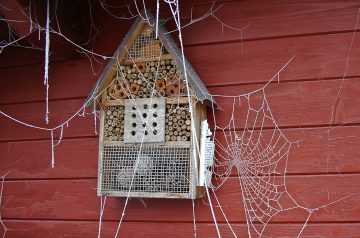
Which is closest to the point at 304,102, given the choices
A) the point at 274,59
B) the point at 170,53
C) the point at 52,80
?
the point at 274,59

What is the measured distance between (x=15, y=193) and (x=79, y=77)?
766 millimetres

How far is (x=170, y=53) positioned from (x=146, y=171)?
1.90 ft

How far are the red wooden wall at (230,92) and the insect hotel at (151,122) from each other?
0.19 meters

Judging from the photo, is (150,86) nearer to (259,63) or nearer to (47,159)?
(259,63)

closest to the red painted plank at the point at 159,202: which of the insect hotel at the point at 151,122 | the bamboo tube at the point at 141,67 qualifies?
the insect hotel at the point at 151,122

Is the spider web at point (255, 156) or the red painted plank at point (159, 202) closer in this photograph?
the red painted plank at point (159, 202)

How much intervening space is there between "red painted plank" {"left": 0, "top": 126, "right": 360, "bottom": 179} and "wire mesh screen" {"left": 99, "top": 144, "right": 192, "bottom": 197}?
0.26 m

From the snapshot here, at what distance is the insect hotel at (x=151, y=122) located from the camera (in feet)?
7.67

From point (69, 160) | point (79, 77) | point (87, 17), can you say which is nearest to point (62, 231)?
point (69, 160)

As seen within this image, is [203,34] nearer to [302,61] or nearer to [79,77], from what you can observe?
[302,61]

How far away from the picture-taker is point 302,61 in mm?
2375

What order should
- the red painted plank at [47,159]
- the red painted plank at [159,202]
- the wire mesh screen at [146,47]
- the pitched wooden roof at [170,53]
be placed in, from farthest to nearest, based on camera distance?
the red painted plank at [47,159] → the wire mesh screen at [146,47] → the pitched wooden roof at [170,53] → the red painted plank at [159,202]

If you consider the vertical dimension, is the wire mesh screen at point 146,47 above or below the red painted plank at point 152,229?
above

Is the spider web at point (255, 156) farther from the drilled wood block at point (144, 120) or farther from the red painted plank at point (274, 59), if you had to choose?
the drilled wood block at point (144, 120)
